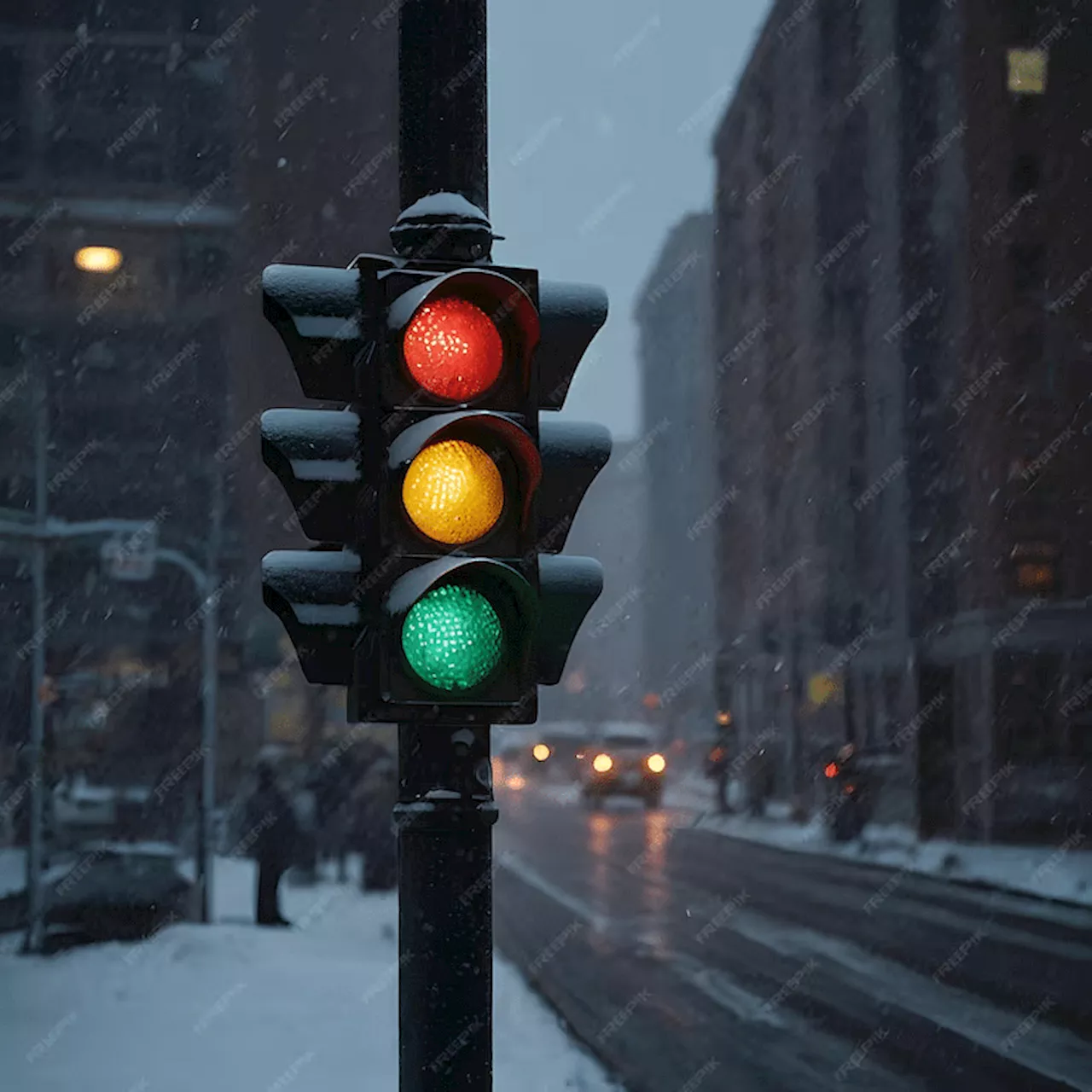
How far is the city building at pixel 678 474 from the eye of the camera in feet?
Result: 364

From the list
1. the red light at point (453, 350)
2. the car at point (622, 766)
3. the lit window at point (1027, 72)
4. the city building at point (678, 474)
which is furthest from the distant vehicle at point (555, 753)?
the red light at point (453, 350)

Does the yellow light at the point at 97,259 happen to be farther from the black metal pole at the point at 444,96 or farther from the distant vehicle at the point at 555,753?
the black metal pole at the point at 444,96

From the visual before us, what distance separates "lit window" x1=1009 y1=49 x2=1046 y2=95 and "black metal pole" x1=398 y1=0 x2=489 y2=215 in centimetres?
3632

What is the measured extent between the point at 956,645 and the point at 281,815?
81.4 feet

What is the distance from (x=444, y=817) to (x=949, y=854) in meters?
26.6

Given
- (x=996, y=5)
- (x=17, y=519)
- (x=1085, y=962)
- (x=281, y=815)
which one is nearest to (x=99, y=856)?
(x=281, y=815)

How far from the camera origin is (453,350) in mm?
3674

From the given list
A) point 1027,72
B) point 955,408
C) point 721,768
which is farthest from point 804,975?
point 721,768

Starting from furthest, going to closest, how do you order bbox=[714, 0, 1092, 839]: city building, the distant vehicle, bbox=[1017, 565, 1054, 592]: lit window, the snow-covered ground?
the distant vehicle < bbox=[1017, 565, 1054, 592]: lit window < bbox=[714, 0, 1092, 839]: city building < the snow-covered ground

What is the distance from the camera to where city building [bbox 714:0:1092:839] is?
36.6m

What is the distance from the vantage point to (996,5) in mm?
37812

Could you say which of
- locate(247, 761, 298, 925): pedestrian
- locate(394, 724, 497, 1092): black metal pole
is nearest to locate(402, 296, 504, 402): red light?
locate(394, 724, 497, 1092): black metal pole

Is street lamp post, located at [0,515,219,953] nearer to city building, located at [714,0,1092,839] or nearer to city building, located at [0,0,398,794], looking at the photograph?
city building, located at [714,0,1092,839]

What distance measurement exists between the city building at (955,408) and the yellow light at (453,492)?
1305 inches
